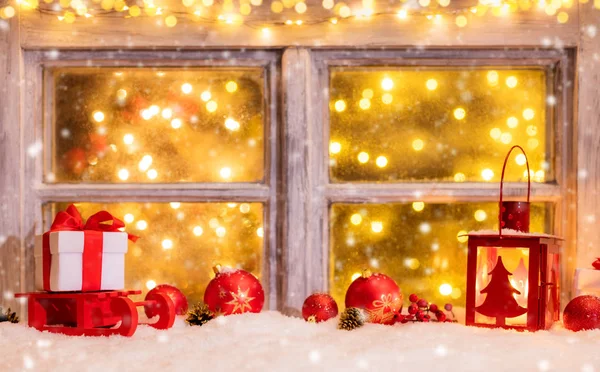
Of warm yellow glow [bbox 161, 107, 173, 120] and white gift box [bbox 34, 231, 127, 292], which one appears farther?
warm yellow glow [bbox 161, 107, 173, 120]

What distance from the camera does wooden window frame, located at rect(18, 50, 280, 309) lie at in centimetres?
178

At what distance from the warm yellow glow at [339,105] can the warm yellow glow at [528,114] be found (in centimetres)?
52

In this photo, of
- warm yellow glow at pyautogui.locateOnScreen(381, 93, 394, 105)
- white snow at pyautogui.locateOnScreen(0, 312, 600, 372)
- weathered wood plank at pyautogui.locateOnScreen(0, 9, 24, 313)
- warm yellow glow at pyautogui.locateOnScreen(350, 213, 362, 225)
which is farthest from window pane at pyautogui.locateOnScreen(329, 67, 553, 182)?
weathered wood plank at pyautogui.locateOnScreen(0, 9, 24, 313)

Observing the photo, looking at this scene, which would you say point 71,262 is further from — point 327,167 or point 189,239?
point 327,167

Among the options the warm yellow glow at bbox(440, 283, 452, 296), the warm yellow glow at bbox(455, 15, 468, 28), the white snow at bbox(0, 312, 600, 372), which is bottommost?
the white snow at bbox(0, 312, 600, 372)

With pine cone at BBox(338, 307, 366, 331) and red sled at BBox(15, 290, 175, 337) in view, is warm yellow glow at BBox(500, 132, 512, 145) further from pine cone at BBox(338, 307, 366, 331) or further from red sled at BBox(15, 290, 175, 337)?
red sled at BBox(15, 290, 175, 337)

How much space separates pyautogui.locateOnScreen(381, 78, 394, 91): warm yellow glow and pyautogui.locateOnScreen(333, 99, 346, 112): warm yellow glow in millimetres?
125

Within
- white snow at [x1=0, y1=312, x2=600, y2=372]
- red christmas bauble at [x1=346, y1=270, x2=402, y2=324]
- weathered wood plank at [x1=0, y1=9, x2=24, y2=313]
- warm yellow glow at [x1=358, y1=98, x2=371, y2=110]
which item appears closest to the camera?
white snow at [x1=0, y1=312, x2=600, y2=372]

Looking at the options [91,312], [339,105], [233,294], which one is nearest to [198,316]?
[233,294]

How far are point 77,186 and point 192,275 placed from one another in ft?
1.34

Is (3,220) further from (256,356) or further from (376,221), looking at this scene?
(376,221)

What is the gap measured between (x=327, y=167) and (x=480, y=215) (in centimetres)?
46

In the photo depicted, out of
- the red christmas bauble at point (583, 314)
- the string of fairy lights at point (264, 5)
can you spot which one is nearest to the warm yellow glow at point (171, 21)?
the string of fairy lights at point (264, 5)

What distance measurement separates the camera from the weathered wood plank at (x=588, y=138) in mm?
1726
